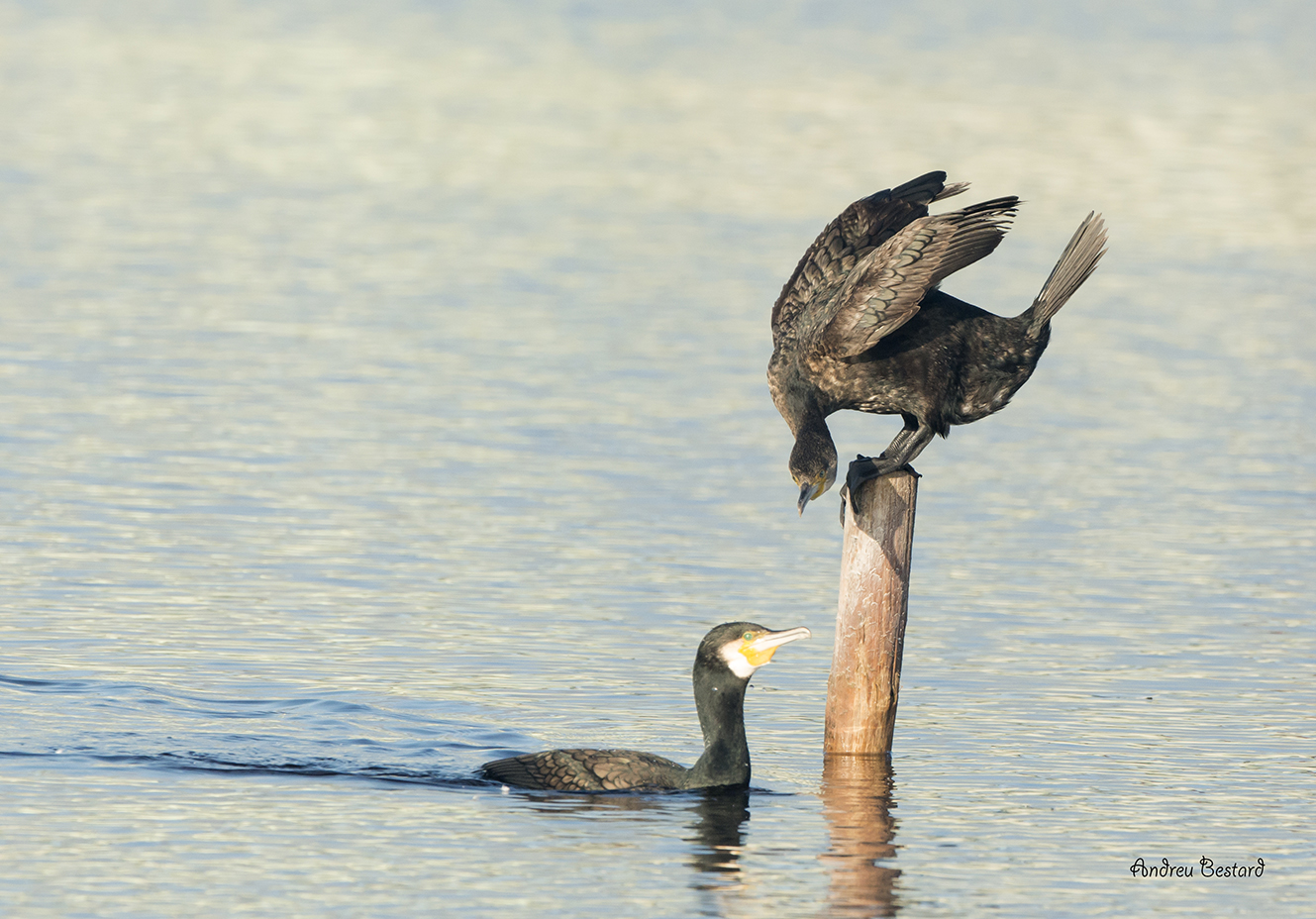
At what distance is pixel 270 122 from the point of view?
35.2 meters

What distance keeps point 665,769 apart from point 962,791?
4.67 feet

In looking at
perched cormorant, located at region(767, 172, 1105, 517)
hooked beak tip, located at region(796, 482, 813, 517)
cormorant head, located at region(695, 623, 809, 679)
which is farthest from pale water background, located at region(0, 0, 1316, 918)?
perched cormorant, located at region(767, 172, 1105, 517)

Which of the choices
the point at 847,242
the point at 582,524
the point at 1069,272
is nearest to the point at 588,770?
the point at 847,242

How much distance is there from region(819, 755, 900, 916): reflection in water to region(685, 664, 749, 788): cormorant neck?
0.44 m

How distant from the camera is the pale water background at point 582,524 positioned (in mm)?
9164

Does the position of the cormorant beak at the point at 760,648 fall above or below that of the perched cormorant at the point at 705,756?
above

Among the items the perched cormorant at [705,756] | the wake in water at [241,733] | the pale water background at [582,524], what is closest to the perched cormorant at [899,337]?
the perched cormorant at [705,756]

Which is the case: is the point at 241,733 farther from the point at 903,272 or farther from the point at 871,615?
the point at 903,272

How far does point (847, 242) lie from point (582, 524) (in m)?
4.62

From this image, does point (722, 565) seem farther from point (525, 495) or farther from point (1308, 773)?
point (1308, 773)

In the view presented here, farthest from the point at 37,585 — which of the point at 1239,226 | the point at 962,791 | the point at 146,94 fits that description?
the point at 146,94

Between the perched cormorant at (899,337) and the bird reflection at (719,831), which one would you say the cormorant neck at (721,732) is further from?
the perched cormorant at (899,337)

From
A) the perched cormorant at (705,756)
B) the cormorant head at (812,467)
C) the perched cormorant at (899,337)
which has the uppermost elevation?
the perched cormorant at (899,337)

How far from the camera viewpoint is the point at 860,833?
9422mm
